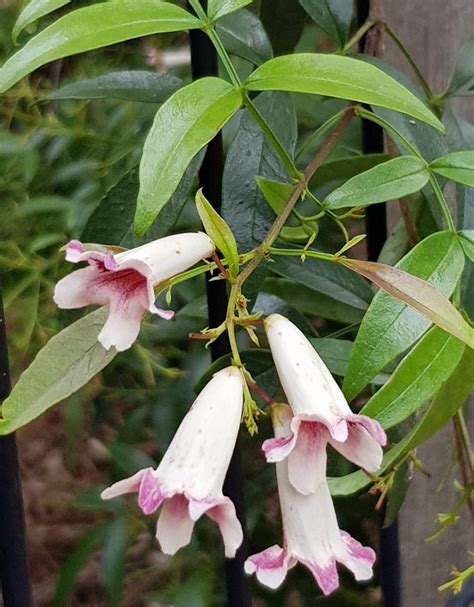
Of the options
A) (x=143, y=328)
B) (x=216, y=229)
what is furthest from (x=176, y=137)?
(x=143, y=328)

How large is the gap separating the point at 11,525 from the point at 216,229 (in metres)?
0.34

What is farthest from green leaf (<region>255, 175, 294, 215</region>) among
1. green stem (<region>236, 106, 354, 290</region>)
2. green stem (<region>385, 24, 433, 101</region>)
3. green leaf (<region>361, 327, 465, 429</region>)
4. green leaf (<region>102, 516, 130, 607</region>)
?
green leaf (<region>102, 516, 130, 607</region>)

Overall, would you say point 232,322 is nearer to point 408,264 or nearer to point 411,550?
point 408,264

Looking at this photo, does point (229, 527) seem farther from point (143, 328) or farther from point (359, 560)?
point (143, 328)

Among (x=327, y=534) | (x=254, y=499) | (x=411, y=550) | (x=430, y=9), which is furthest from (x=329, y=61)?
(x=254, y=499)

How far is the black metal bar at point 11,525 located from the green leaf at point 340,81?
0.27 metres

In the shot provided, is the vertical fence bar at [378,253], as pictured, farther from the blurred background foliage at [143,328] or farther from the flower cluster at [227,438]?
the flower cluster at [227,438]

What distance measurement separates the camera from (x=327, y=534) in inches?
16.6

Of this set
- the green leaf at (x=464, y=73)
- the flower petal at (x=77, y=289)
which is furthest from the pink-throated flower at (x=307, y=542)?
the green leaf at (x=464, y=73)

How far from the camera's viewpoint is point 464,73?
64cm

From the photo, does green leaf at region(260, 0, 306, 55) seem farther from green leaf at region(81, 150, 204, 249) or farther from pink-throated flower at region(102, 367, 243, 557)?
pink-throated flower at region(102, 367, 243, 557)

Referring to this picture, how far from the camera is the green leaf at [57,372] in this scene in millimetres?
387

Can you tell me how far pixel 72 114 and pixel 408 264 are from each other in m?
0.68

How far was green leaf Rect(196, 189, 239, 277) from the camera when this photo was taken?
380mm
